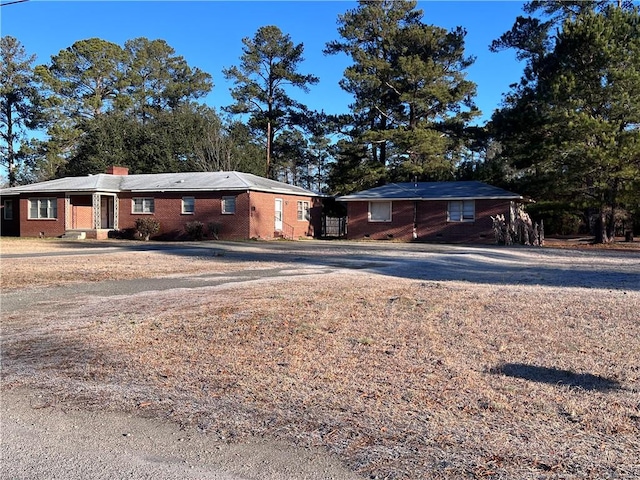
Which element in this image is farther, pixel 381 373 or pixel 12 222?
pixel 12 222

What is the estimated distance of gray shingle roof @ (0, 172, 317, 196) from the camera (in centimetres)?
3048

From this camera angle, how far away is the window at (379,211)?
32344mm

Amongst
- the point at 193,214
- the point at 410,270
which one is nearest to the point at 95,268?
the point at 410,270

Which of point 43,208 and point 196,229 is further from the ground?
point 43,208

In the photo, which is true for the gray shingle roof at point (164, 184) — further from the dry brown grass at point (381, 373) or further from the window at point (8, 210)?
the dry brown grass at point (381, 373)

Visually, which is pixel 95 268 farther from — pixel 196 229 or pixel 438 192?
pixel 438 192

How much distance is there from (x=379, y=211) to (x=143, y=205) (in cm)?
1383

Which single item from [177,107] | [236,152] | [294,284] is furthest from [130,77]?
[294,284]

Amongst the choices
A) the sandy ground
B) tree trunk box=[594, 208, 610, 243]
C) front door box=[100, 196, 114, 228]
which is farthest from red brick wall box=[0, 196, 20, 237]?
the sandy ground

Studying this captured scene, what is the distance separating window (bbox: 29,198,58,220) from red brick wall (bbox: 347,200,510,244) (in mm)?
17720

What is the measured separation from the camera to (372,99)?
40312 mm

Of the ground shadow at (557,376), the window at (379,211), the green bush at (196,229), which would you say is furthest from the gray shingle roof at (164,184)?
the ground shadow at (557,376)

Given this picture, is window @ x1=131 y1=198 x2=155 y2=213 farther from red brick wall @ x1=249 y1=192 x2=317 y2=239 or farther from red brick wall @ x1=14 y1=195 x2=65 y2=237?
red brick wall @ x1=249 y1=192 x2=317 y2=239

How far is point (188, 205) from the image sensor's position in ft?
103
